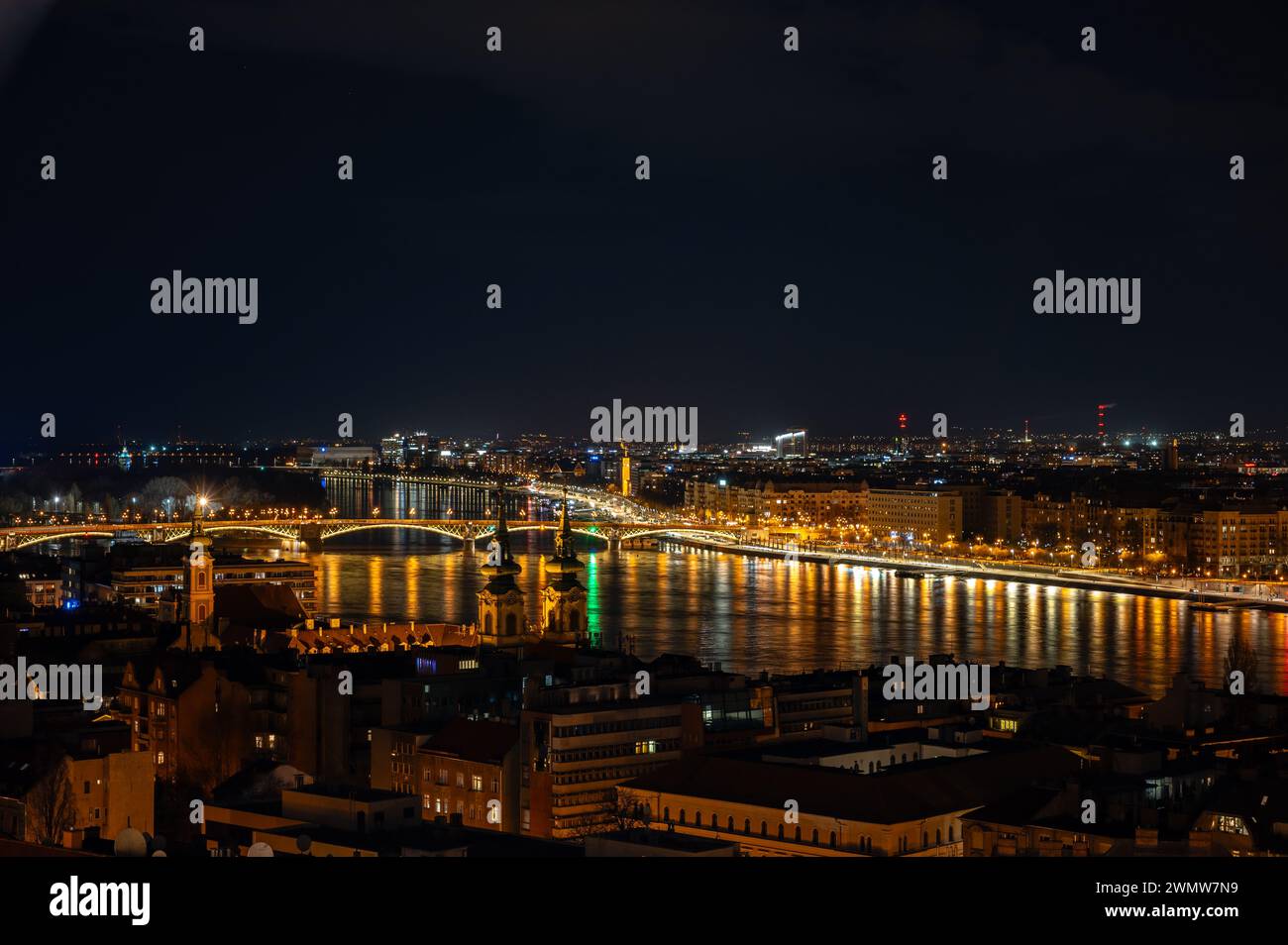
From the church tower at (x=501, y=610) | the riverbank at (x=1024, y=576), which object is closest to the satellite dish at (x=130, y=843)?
the church tower at (x=501, y=610)

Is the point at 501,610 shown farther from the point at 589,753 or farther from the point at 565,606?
the point at 589,753

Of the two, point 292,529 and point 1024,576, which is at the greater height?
point 292,529

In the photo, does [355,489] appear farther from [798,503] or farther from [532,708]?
[532,708]

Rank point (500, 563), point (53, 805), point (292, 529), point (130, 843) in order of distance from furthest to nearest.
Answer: point (292, 529) < point (500, 563) < point (53, 805) < point (130, 843)

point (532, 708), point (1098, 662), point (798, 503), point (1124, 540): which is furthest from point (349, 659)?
point (798, 503)

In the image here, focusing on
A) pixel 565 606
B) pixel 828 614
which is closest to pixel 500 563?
pixel 565 606

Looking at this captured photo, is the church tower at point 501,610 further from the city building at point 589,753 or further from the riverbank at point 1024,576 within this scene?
the riverbank at point 1024,576
